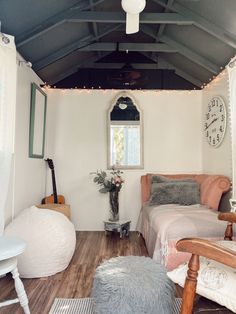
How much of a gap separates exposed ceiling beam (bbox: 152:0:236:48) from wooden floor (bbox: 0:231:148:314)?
8.36 ft

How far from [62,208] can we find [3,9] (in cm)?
223

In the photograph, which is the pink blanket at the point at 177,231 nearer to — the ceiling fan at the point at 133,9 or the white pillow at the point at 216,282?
the white pillow at the point at 216,282

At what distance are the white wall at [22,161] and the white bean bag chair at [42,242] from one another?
322 mm

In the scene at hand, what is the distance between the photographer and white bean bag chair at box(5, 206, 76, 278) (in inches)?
94.9

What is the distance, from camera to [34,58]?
3557 millimetres

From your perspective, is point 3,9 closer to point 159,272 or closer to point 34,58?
point 34,58

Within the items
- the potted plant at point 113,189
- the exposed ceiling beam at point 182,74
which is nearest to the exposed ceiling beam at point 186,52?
the exposed ceiling beam at point 182,74

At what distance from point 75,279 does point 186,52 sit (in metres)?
3.17

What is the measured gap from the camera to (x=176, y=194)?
3568 millimetres

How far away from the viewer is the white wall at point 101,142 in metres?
4.27

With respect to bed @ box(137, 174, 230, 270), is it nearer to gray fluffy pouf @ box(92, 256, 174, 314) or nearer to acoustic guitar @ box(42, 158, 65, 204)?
gray fluffy pouf @ box(92, 256, 174, 314)

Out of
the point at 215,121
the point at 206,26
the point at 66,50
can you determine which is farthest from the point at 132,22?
the point at 215,121

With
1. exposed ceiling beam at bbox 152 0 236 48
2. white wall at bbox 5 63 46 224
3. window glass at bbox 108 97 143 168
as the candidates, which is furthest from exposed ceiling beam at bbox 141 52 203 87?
white wall at bbox 5 63 46 224

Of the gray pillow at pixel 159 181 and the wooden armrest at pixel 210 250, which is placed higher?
the gray pillow at pixel 159 181
